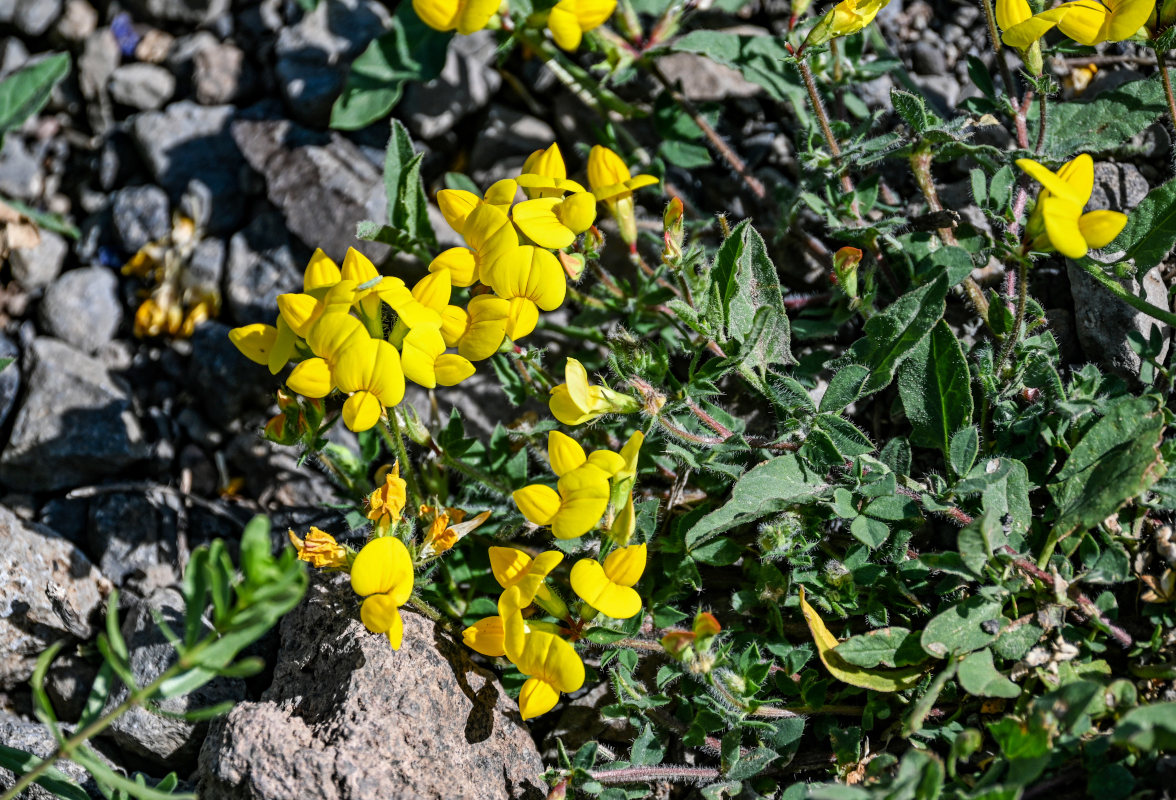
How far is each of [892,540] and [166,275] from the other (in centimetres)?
446

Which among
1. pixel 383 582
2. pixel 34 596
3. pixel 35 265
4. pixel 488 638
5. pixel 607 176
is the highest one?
pixel 607 176

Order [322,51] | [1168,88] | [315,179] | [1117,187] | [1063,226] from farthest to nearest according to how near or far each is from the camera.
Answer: [322,51] < [315,179] < [1117,187] < [1168,88] < [1063,226]

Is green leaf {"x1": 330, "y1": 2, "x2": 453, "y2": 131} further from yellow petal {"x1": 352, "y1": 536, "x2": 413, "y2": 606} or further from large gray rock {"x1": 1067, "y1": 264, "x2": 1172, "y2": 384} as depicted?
large gray rock {"x1": 1067, "y1": 264, "x2": 1172, "y2": 384}

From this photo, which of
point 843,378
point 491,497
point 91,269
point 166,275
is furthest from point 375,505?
point 91,269

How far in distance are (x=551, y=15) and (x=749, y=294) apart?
5.06 ft

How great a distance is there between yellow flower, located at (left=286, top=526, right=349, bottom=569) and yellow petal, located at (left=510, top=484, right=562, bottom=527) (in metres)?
0.75

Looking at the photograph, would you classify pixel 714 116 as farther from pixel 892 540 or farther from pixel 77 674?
pixel 77 674

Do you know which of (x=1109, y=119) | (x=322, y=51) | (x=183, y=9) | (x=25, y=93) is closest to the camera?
(x=1109, y=119)

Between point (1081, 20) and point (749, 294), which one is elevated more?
point (1081, 20)

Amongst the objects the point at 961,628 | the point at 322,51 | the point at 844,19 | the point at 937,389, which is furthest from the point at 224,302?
the point at 961,628

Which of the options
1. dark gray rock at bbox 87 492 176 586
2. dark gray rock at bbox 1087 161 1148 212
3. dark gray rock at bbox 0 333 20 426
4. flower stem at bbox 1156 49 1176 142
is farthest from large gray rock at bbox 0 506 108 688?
flower stem at bbox 1156 49 1176 142

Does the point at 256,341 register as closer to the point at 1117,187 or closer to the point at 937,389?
the point at 937,389

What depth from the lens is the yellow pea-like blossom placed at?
382cm

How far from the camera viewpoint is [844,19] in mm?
3842
